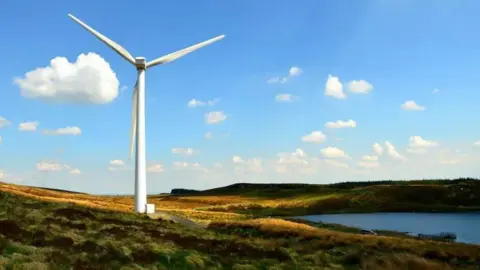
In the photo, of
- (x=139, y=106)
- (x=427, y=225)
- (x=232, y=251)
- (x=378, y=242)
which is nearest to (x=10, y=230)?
(x=232, y=251)

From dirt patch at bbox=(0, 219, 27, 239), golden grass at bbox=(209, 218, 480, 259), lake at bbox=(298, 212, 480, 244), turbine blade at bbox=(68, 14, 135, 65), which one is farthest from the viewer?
lake at bbox=(298, 212, 480, 244)

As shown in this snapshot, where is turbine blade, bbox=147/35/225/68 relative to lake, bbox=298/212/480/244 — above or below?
above

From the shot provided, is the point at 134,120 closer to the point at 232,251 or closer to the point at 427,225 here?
the point at 232,251

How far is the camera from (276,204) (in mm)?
182875

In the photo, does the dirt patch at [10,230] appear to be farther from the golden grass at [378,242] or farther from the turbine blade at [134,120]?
the turbine blade at [134,120]

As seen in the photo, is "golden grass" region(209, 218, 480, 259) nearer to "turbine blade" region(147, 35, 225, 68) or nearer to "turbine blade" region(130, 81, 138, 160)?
"turbine blade" region(130, 81, 138, 160)

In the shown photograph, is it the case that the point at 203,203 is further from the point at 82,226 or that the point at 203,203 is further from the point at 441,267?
the point at 441,267

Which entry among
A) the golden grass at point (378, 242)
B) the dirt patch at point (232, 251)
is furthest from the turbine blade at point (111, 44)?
the dirt patch at point (232, 251)

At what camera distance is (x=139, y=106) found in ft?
221

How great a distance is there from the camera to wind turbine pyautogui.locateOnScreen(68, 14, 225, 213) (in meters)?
67.2

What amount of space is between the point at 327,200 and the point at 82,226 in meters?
159

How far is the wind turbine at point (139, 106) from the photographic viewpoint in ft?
220

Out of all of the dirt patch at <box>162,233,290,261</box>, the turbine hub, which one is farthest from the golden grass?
the turbine hub

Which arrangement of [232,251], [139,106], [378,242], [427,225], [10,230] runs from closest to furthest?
[10,230] < [232,251] < [378,242] < [139,106] < [427,225]
